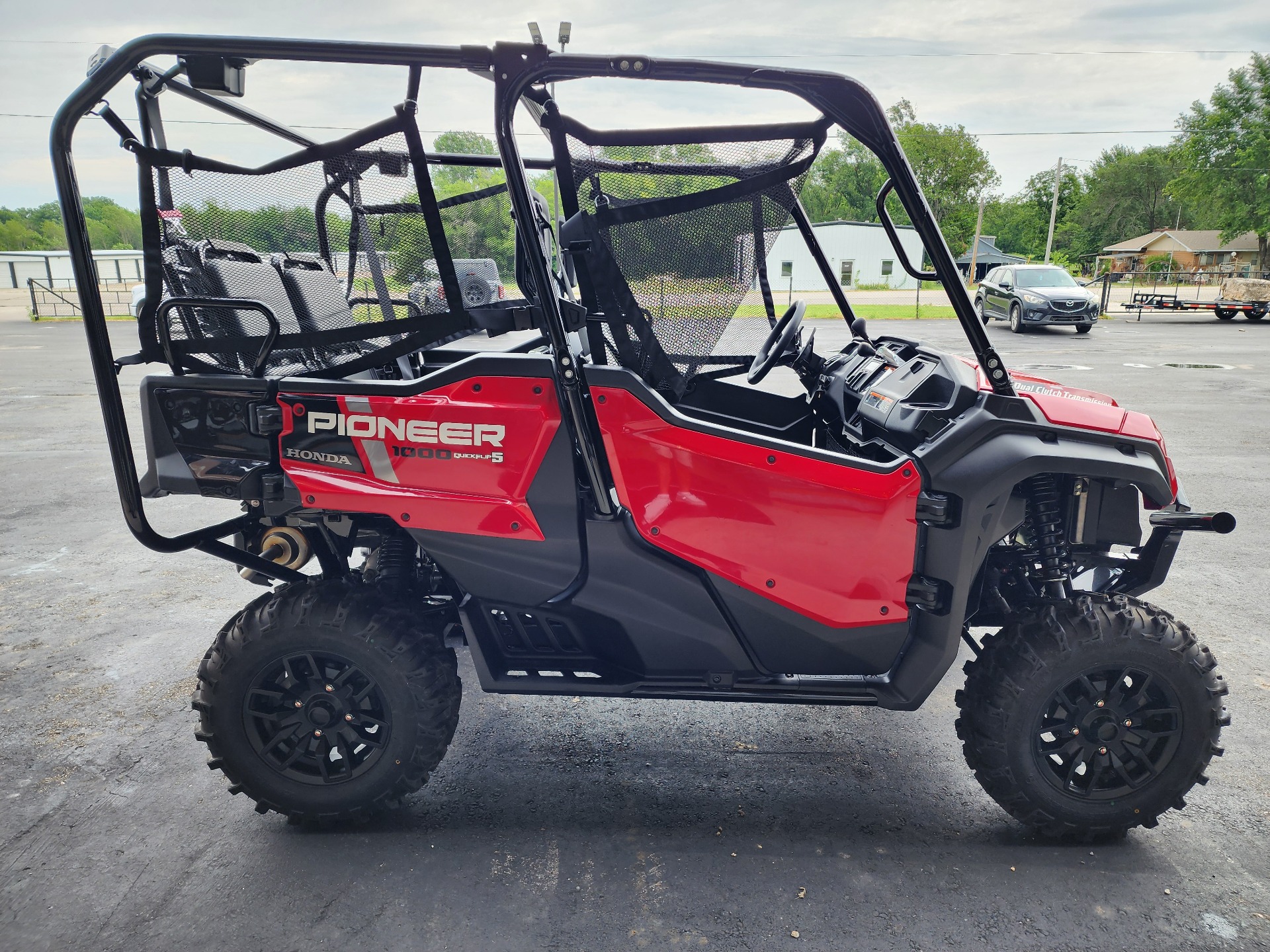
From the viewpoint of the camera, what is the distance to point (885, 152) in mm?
2375

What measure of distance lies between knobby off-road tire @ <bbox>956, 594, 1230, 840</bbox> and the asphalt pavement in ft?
0.54

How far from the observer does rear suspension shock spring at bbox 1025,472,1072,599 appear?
101 inches

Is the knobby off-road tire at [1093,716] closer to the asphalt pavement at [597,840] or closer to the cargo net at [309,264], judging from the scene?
the asphalt pavement at [597,840]

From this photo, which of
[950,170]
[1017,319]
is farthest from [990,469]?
[950,170]

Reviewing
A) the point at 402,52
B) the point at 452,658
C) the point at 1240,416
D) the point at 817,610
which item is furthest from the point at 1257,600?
the point at 1240,416

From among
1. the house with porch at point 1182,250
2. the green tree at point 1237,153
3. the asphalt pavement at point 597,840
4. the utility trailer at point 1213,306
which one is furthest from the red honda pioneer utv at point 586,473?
the house with porch at point 1182,250

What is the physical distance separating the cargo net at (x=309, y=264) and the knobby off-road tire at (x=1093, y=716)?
6.31ft

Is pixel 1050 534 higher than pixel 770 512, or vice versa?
pixel 770 512

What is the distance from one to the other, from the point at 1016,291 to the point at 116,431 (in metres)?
20.5

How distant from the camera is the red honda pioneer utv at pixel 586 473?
241 centimetres

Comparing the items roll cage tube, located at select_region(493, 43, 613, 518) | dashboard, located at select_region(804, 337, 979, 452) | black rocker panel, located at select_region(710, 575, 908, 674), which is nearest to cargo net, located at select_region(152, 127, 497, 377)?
roll cage tube, located at select_region(493, 43, 613, 518)

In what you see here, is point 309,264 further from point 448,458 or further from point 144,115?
point 448,458

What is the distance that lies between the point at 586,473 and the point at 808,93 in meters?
1.22

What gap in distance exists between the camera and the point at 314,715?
2646 millimetres
